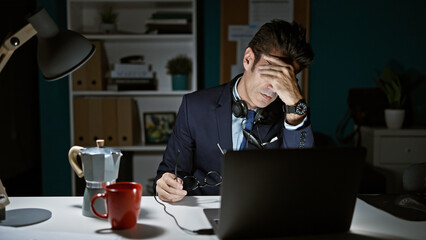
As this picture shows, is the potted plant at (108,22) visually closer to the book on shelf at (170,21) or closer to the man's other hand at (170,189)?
the book on shelf at (170,21)

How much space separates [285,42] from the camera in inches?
60.6

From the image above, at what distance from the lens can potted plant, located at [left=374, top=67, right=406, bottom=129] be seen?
2936 millimetres

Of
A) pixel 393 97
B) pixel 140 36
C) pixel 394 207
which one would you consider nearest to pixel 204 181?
pixel 394 207

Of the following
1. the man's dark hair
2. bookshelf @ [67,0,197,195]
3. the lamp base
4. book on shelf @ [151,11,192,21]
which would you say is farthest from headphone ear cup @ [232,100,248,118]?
book on shelf @ [151,11,192,21]

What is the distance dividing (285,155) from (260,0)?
2.57m

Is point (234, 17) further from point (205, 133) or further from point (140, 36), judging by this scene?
point (205, 133)

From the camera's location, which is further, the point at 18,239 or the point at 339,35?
the point at 339,35

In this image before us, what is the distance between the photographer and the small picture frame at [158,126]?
3.15 meters

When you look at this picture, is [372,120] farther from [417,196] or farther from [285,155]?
[285,155]

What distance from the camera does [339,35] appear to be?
328 centimetres

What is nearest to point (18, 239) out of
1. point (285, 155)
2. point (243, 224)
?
point (243, 224)

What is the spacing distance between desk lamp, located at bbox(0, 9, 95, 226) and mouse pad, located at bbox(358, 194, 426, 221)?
963 millimetres

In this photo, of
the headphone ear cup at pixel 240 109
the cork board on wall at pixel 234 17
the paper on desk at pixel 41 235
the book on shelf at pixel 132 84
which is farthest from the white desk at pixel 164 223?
the cork board on wall at pixel 234 17

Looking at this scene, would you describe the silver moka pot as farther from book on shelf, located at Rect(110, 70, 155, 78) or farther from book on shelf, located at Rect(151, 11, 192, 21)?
book on shelf, located at Rect(151, 11, 192, 21)
